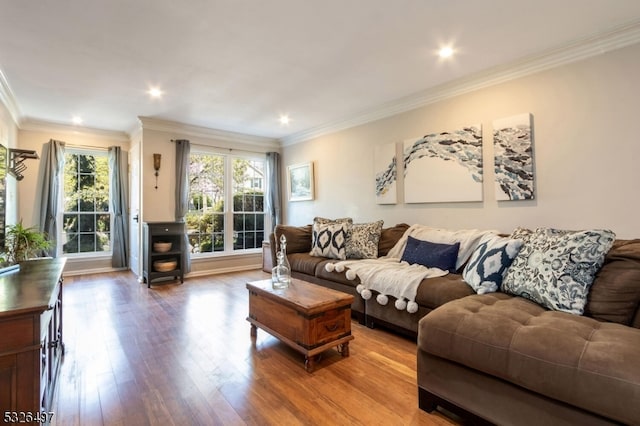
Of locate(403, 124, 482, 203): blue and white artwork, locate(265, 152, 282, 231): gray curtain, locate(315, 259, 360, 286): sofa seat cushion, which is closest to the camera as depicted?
locate(315, 259, 360, 286): sofa seat cushion

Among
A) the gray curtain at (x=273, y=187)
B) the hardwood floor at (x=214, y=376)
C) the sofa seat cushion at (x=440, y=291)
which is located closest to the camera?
the hardwood floor at (x=214, y=376)

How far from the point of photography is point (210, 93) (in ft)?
12.3

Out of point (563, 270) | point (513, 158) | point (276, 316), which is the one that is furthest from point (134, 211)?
point (563, 270)

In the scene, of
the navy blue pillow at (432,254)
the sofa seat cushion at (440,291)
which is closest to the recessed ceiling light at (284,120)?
the navy blue pillow at (432,254)

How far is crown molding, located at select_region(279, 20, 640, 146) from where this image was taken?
248cm

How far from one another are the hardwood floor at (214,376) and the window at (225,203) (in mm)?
2214

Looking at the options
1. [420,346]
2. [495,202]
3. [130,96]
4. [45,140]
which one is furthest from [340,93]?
[45,140]

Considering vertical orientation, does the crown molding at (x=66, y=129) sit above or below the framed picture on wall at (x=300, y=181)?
above

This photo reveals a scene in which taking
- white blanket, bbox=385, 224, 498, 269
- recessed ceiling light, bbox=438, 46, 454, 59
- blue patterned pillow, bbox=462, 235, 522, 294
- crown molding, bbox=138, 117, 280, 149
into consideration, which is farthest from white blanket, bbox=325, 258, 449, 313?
crown molding, bbox=138, 117, 280, 149

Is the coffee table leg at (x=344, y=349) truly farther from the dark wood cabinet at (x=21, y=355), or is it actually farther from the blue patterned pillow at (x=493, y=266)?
the dark wood cabinet at (x=21, y=355)

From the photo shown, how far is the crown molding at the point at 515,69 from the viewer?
8.13ft

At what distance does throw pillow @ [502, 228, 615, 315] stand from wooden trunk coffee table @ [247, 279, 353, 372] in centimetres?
119

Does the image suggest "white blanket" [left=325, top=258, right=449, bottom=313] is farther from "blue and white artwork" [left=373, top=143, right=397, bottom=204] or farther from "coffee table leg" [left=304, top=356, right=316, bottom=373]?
"blue and white artwork" [left=373, top=143, right=397, bottom=204]

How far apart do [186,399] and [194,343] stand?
814mm
